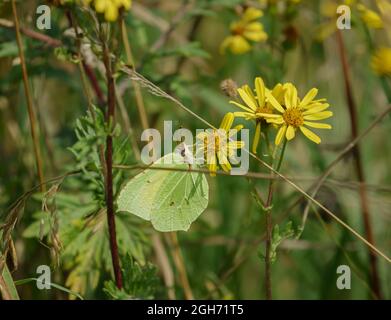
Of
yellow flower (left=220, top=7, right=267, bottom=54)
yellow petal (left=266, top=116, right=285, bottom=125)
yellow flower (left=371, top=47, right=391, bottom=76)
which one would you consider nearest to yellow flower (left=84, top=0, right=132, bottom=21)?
yellow petal (left=266, top=116, right=285, bottom=125)

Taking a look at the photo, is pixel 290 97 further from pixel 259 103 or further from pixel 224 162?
pixel 224 162

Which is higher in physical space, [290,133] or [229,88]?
[229,88]

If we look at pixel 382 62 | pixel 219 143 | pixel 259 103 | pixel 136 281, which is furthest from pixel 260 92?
pixel 382 62

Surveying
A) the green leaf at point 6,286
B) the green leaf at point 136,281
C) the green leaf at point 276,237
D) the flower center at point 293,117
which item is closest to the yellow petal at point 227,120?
the flower center at point 293,117

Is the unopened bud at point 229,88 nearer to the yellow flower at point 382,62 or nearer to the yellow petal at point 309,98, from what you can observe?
the yellow petal at point 309,98
